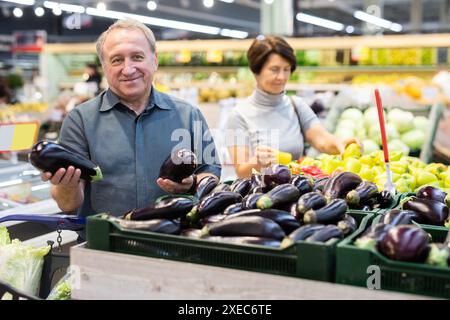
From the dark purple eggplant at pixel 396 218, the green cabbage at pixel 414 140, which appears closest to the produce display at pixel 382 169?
the dark purple eggplant at pixel 396 218

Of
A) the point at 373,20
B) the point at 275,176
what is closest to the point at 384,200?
the point at 275,176

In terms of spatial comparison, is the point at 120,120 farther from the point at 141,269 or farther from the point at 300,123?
the point at 300,123

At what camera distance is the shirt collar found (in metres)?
2.61

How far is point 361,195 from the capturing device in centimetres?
202

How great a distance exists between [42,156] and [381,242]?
48.2 inches

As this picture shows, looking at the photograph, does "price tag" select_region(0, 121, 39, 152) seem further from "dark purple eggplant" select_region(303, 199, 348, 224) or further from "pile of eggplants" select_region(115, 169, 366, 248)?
"dark purple eggplant" select_region(303, 199, 348, 224)

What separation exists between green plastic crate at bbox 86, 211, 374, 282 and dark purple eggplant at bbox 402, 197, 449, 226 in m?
0.24

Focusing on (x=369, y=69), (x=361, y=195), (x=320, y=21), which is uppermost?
(x=320, y=21)

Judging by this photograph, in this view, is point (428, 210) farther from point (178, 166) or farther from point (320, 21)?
point (320, 21)

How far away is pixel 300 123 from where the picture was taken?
3977 mm

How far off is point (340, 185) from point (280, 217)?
1.50 ft

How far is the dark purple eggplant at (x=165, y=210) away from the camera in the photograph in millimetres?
1719
